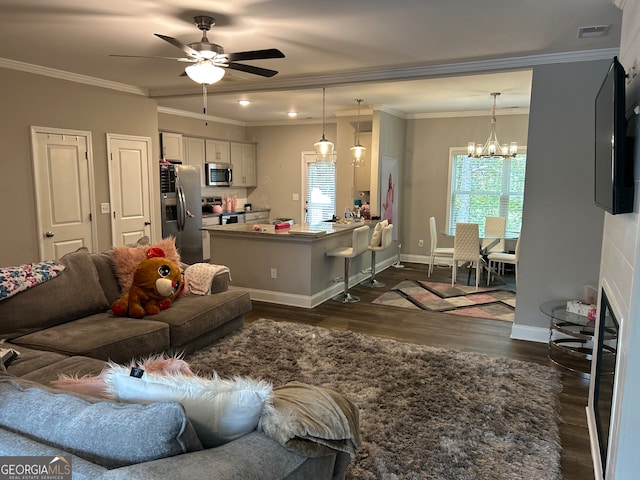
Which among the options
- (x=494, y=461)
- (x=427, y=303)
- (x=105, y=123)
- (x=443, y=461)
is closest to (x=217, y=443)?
(x=443, y=461)

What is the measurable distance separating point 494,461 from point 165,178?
593cm

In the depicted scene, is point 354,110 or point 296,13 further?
point 354,110

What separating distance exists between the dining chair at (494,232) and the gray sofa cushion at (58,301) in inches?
225

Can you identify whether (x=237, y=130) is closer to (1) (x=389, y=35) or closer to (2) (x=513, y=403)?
(1) (x=389, y=35)

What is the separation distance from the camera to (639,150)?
1782 mm

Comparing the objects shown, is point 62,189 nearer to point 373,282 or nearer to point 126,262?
point 126,262

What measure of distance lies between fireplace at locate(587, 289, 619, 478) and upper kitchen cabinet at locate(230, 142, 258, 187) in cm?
725

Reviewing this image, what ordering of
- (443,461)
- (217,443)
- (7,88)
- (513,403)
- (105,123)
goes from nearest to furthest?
(217,443), (443,461), (513,403), (7,88), (105,123)

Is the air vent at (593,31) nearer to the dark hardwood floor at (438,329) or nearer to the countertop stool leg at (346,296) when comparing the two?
the dark hardwood floor at (438,329)

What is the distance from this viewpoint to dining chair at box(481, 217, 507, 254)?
7105 millimetres

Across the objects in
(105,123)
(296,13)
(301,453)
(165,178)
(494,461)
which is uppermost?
(296,13)

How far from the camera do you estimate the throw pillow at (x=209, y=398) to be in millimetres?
1339

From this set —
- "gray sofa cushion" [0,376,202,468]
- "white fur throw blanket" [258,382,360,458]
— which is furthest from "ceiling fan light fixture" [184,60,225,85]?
"gray sofa cushion" [0,376,202,468]

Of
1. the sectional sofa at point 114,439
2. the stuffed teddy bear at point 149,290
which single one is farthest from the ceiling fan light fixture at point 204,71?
the sectional sofa at point 114,439
